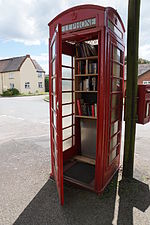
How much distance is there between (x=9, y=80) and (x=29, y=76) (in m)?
2.90

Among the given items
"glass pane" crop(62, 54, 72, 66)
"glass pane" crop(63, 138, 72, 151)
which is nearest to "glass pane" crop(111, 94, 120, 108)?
"glass pane" crop(62, 54, 72, 66)

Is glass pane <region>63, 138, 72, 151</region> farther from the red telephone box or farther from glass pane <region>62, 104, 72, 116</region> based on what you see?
glass pane <region>62, 104, 72, 116</region>

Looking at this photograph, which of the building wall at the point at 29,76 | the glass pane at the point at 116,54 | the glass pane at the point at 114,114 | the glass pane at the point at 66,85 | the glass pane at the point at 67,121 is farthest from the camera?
the building wall at the point at 29,76

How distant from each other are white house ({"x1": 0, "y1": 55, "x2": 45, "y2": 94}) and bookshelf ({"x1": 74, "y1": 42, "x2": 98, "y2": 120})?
2108 cm

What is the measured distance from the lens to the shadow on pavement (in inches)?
72.5

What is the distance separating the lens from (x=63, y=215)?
1.91 m

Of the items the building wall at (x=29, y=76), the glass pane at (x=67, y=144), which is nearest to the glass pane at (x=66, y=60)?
the glass pane at (x=67, y=144)

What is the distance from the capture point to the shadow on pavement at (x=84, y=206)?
72.5 inches

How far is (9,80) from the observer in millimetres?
23203

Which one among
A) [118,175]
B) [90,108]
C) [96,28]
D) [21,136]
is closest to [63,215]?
[118,175]

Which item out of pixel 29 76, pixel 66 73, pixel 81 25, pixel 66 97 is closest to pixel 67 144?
pixel 66 97

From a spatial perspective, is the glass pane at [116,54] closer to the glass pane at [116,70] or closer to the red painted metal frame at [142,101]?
the glass pane at [116,70]

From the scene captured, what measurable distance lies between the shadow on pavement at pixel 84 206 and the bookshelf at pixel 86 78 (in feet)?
3.89

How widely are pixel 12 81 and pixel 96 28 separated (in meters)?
23.3
